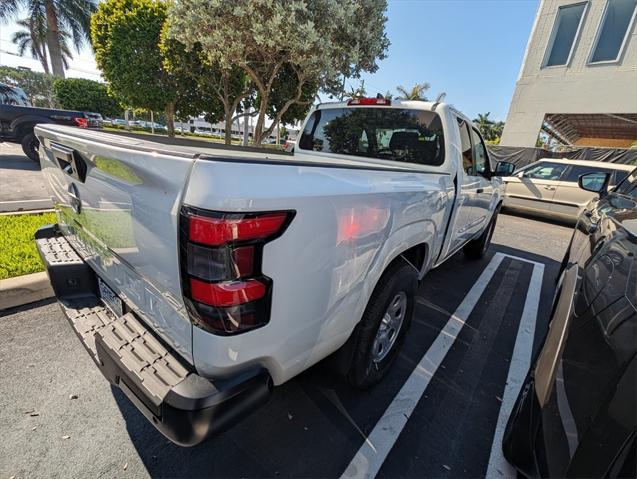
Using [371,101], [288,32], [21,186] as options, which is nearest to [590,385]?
[371,101]

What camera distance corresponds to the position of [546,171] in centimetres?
953

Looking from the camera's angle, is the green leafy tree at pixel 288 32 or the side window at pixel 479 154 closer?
the side window at pixel 479 154

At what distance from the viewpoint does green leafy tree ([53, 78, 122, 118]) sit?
2291 centimetres

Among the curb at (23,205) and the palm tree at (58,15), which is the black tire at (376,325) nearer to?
the curb at (23,205)

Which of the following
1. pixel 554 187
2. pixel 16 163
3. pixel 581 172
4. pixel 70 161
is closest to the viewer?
pixel 70 161

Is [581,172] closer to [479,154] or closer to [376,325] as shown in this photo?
[479,154]

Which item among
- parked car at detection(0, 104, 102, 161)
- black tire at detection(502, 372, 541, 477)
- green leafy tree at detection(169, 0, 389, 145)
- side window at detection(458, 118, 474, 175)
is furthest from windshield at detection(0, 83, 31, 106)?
black tire at detection(502, 372, 541, 477)

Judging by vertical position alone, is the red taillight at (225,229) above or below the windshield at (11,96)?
below

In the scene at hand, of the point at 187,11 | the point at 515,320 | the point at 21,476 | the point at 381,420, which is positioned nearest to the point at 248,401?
the point at 381,420

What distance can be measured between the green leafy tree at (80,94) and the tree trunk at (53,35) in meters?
1.18

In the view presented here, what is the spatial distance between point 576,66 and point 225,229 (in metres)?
20.4

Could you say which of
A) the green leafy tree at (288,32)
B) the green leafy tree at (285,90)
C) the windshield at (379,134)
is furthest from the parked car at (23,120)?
A: the windshield at (379,134)

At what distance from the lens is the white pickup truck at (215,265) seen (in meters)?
1.10

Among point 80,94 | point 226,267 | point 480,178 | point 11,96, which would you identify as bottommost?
point 226,267
